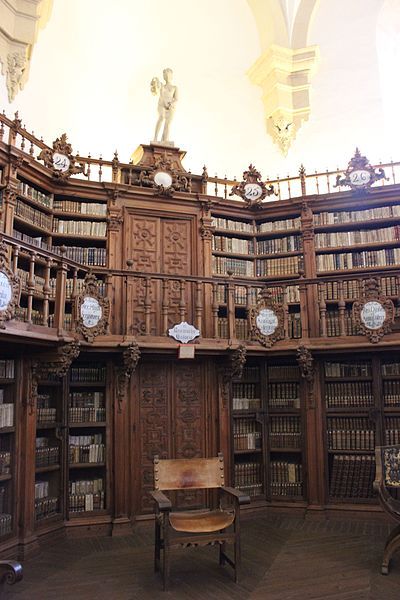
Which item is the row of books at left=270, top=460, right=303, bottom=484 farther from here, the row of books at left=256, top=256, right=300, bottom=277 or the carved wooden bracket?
the row of books at left=256, top=256, right=300, bottom=277

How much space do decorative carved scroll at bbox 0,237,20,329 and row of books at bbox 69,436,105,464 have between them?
206 centimetres

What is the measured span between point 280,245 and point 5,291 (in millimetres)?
3576

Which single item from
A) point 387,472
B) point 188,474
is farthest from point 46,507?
point 387,472

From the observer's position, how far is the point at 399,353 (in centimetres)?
552

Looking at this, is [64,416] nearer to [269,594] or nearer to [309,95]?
[269,594]

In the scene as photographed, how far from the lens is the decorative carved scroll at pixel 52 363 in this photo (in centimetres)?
427

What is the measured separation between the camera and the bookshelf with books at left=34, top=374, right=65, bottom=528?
479 cm

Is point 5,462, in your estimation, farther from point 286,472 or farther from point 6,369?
point 286,472

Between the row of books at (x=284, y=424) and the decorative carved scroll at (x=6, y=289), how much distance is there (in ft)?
10.8

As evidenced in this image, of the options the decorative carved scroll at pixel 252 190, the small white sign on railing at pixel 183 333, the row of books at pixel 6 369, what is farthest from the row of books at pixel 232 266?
the row of books at pixel 6 369

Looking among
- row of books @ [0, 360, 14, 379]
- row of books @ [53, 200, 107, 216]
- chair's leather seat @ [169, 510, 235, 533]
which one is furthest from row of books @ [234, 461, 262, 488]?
row of books @ [53, 200, 107, 216]

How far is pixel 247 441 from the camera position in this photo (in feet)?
18.7

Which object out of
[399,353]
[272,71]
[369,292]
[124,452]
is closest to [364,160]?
[369,292]

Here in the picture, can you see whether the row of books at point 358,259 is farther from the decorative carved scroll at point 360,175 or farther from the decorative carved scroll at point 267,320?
the decorative carved scroll at point 267,320
